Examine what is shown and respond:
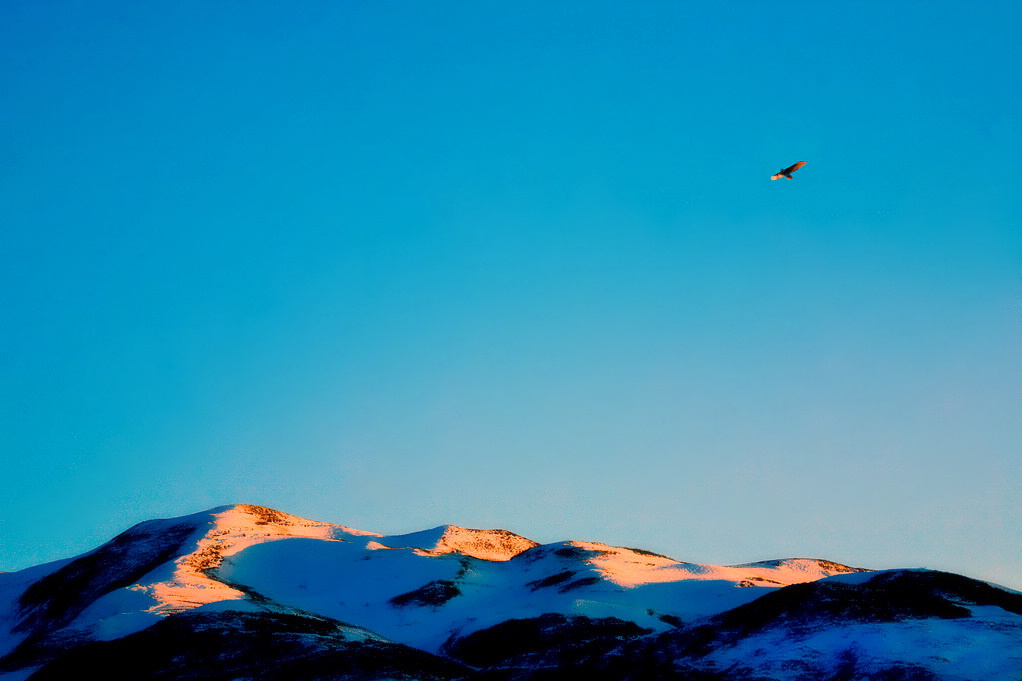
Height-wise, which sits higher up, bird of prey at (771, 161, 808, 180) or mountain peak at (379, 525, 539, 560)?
bird of prey at (771, 161, 808, 180)

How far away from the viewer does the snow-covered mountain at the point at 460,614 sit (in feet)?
131

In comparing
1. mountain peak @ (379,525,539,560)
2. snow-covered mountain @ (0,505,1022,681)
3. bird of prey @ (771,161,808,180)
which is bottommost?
snow-covered mountain @ (0,505,1022,681)

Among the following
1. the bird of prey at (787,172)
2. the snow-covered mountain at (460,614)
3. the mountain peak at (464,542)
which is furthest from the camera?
the mountain peak at (464,542)

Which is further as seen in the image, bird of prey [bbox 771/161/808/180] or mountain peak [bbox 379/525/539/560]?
mountain peak [bbox 379/525/539/560]

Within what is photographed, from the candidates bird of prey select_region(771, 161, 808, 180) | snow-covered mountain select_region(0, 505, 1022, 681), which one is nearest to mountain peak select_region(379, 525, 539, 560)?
snow-covered mountain select_region(0, 505, 1022, 681)

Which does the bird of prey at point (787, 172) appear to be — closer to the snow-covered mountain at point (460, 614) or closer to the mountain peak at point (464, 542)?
the snow-covered mountain at point (460, 614)

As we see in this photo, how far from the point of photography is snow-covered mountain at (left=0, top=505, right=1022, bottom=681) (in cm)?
3997

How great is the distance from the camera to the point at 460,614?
6469 centimetres

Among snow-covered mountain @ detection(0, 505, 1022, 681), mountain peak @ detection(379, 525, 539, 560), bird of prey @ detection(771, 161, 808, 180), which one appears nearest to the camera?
snow-covered mountain @ detection(0, 505, 1022, 681)

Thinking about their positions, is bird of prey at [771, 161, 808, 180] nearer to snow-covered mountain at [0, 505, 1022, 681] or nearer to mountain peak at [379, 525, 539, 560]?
snow-covered mountain at [0, 505, 1022, 681]

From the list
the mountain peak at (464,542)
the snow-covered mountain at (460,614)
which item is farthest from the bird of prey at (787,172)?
the mountain peak at (464,542)

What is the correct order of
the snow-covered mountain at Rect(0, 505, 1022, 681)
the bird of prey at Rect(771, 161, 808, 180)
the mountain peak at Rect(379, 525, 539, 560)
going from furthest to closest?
the mountain peak at Rect(379, 525, 539, 560), the bird of prey at Rect(771, 161, 808, 180), the snow-covered mountain at Rect(0, 505, 1022, 681)

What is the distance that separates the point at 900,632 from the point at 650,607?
86.8ft

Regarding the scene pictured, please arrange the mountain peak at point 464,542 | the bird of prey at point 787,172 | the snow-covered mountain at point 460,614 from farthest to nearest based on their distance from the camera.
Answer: the mountain peak at point 464,542, the bird of prey at point 787,172, the snow-covered mountain at point 460,614
